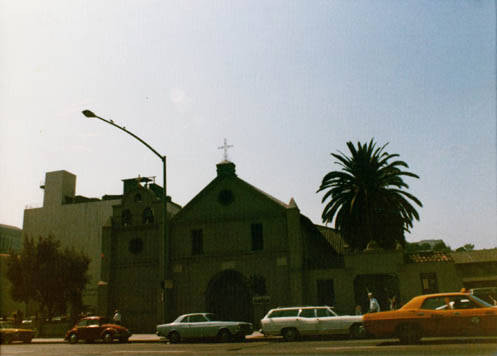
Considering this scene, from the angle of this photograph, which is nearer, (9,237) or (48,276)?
(48,276)

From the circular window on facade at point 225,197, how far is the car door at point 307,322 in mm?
13883

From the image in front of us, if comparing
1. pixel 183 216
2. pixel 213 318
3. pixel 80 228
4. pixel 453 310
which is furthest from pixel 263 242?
pixel 80 228

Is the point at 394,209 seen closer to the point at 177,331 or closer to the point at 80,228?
the point at 177,331

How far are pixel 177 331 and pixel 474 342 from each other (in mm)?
14184

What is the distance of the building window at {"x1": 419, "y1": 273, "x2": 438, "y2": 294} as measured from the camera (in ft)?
89.6

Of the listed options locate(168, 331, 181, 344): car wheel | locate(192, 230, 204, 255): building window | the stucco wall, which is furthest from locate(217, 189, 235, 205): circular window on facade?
the stucco wall

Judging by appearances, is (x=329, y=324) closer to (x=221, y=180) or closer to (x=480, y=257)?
(x=221, y=180)

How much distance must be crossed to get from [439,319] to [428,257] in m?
14.0

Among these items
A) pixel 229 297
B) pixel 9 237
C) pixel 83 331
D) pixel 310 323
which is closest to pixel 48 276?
pixel 83 331

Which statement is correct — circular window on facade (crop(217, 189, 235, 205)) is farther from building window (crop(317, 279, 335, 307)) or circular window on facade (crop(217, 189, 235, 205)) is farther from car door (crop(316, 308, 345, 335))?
car door (crop(316, 308, 345, 335))

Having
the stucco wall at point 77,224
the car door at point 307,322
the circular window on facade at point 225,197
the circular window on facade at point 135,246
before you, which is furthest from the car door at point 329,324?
the stucco wall at point 77,224

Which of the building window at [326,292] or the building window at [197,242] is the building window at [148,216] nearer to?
the building window at [197,242]

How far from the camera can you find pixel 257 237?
3266cm

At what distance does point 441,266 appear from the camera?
27266 millimetres
